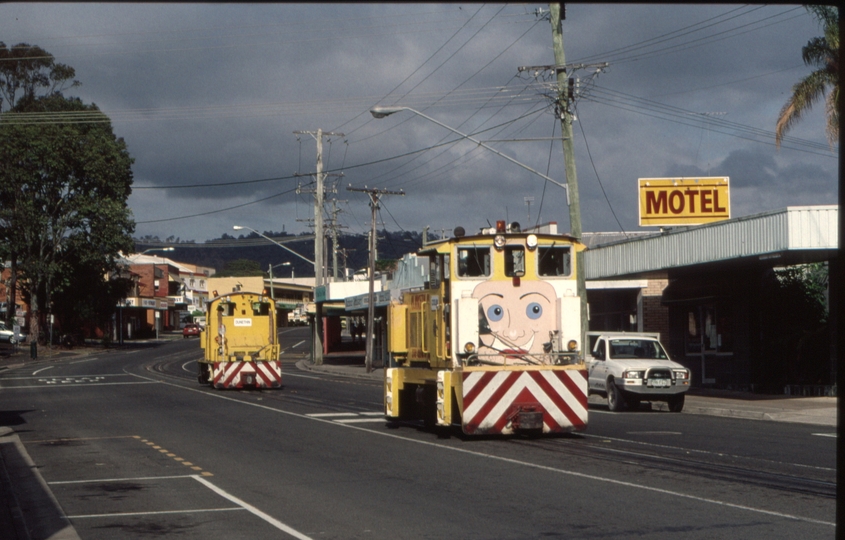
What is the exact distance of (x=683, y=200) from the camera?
109 ft

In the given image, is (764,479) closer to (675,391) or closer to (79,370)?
(675,391)

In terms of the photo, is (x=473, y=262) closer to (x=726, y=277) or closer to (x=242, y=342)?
(x=726, y=277)

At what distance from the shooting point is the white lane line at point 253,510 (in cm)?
933

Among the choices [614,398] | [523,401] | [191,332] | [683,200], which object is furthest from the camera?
[191,332]

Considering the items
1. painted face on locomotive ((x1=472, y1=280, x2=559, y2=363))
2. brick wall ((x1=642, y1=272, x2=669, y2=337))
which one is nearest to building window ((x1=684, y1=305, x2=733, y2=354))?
brick wall ((x1=642, y1=272, x2=669, y2=337))

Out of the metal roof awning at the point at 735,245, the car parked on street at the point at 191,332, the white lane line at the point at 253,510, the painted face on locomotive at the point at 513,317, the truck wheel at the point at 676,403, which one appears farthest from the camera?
the car parked on street at the point at 191,332

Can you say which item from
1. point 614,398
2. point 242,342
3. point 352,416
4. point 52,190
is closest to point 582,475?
point 352,416

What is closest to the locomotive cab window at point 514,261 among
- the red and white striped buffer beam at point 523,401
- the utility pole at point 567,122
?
the red and white striped buffer beam at point 523,401

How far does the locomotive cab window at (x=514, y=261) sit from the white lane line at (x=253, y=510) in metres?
6.74

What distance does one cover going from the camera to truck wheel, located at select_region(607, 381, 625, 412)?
2439 centimetres

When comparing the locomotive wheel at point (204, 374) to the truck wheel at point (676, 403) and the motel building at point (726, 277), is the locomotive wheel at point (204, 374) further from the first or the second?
the truck wheel at point (676, 403)

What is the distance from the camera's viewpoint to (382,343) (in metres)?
60.2

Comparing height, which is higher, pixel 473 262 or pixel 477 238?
pixel 477 238

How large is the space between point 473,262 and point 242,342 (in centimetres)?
1880
